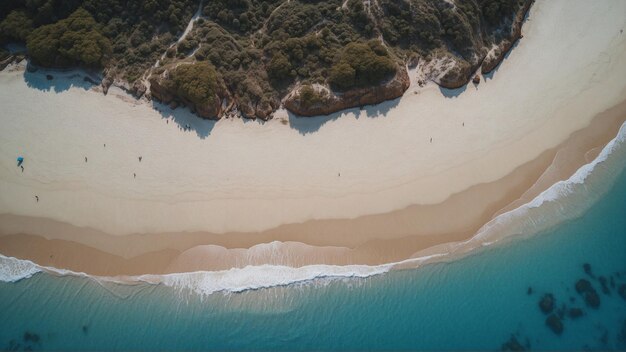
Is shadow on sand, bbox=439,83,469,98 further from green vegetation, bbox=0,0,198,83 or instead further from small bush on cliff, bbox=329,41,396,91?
green vegetation, bbox=0,0,198,83

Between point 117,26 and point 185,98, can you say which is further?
point 117,26

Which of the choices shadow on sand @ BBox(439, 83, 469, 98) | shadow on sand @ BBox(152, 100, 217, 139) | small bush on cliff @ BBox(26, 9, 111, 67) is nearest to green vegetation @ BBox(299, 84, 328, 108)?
shadow on sand @ BBox(152, 100, 217, 139)

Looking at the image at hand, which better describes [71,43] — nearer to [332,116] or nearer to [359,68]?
[332,116]

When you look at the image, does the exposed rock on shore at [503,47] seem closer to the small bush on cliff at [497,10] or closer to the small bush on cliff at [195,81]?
the small bush on cliff at [497,10]

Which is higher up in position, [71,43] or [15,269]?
[71,43]

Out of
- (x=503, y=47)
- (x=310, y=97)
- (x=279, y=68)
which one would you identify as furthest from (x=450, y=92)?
(x=279, y=68)

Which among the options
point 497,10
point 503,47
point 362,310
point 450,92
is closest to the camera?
point 362,310
